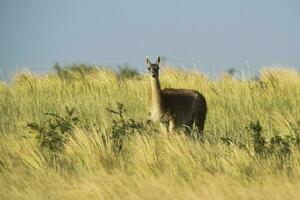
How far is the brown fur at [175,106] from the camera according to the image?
1195 cm

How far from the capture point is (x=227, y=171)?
8.01m

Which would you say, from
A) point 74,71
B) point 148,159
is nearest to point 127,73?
point 74,71

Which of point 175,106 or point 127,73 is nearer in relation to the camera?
point 175,106

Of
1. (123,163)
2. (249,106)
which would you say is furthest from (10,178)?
(249,106)

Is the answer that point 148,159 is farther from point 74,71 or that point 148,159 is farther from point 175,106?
point 74,71

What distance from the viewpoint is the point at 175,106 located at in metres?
12.2

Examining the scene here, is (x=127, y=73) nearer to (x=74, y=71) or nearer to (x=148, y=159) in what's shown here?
(x=74, y=71)

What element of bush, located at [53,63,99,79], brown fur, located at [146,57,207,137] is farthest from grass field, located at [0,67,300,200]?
bush, located at [53,63,99,79]

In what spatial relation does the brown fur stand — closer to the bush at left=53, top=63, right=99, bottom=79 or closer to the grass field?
the grass field

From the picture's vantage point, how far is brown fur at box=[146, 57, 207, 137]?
11.9 m

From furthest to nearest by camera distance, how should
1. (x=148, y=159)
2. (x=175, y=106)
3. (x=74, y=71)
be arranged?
(x=74, y=71) < (x=175, y=106) < (x=148, y=159)

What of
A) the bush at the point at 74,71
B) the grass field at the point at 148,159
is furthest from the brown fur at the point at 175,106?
the bush at the point at 74,71

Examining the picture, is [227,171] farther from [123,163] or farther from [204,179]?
[123,163]

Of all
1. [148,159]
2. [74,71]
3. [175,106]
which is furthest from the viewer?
[74,71]
